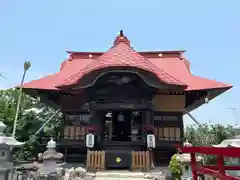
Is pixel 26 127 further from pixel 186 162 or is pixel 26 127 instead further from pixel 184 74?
pixel 186 162

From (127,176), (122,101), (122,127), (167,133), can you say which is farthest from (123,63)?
(122,127)

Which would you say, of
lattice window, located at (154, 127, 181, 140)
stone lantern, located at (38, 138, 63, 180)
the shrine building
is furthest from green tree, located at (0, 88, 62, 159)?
lattice window, located at (154, 127, 181, 140)

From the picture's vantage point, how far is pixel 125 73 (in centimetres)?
1180

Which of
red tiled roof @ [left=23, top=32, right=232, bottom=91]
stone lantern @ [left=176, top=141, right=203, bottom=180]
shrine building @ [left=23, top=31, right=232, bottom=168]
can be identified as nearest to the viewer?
stone lantern @ [left=176, top=141, right=203, bottom=180]

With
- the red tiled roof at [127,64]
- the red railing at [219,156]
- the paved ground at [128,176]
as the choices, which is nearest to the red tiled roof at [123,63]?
the red tiled roof at [127,64]

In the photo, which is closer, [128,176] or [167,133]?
[128,176]

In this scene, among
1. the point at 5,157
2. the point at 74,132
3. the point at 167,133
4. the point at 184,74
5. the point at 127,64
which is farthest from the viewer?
the point at 184,74

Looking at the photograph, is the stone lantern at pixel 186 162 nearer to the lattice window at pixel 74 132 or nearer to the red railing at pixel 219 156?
the red railing at pixel 219 156

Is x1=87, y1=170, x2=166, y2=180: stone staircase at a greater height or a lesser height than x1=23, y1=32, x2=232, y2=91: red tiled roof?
lesser

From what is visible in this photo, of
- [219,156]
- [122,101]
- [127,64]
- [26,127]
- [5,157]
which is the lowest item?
[5,157]

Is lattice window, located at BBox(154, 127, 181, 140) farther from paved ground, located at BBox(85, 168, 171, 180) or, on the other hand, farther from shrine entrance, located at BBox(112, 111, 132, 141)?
paved ground, located at BBox(85, 168, 171, 180)

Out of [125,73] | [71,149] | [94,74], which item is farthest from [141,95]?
[71,149]

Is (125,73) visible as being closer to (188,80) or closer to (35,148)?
(188,80)

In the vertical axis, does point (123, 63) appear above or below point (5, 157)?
above
